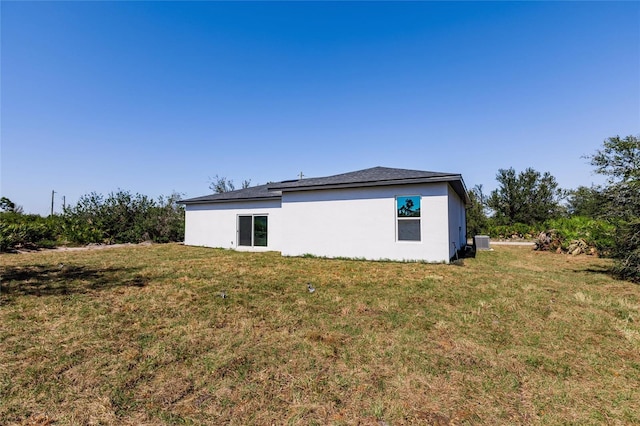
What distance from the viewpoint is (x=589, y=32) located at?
823 cm

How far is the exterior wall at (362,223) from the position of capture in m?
8.78

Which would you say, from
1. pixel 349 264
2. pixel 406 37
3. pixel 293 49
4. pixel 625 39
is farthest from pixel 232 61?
pixel 625 39

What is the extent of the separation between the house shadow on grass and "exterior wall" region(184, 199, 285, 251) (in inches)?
231

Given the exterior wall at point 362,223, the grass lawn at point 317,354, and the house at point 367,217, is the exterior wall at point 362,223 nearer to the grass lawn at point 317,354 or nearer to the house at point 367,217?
the house at point 367,217

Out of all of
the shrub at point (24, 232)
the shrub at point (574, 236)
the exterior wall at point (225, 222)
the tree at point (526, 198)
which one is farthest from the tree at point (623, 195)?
the tree at point (526, 198)

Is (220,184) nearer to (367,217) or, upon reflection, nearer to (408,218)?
(367,217)

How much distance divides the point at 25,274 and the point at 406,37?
14.7 metres

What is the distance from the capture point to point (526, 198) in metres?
29.2

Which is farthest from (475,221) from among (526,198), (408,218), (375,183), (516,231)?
(375,183)

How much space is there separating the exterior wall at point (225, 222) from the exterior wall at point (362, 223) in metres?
1.09

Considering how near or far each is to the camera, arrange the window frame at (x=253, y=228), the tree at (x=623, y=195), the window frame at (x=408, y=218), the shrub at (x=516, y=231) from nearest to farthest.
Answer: the tree at (x=623, y=195), the window frame at (x=408, y=218), the window frame at (x=253, y=228), the shrub at (x=516, y=231)

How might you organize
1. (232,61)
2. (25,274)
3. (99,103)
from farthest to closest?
(232,61)
(99,103)
(25,274)

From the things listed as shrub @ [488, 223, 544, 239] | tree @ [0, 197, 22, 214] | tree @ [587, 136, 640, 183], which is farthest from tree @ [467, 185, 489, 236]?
tree @ [0, 197, 22, 214]

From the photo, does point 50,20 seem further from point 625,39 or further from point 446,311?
point 625,39
